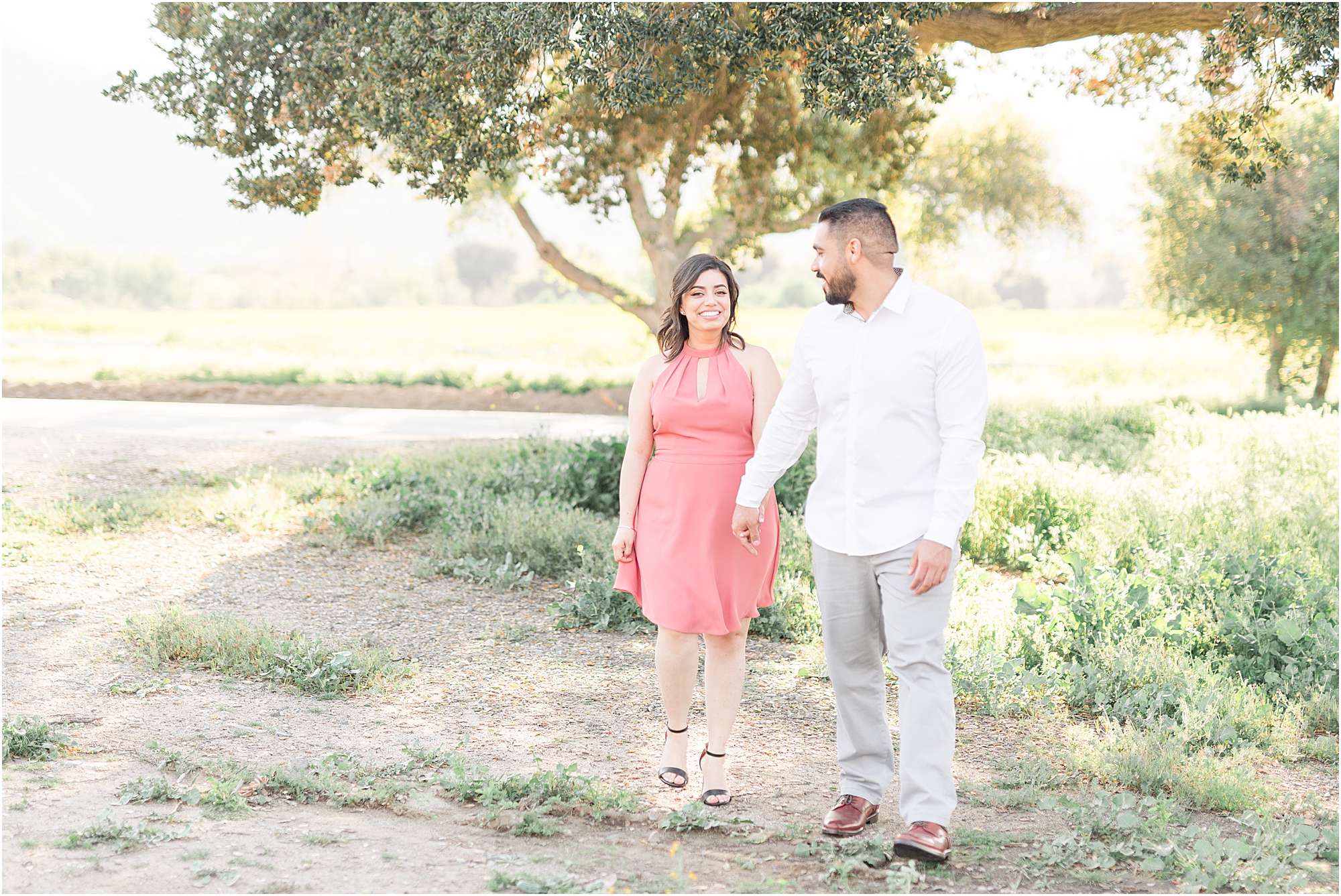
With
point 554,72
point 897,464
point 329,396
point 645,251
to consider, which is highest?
point 554,72

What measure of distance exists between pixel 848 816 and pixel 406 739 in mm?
1848

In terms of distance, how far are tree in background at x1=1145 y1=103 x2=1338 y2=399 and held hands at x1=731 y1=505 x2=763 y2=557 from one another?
17711 mm

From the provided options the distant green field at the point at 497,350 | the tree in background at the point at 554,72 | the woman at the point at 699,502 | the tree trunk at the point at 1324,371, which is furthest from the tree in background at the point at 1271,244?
the woman at the point at 699,502

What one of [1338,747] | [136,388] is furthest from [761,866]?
[136,388]

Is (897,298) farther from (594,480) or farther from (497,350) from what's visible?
(497,350)

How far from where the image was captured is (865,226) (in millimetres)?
3236

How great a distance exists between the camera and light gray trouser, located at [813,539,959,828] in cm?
317

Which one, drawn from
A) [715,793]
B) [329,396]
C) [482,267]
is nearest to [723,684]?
[715,793]

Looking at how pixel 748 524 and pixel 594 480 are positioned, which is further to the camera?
pixel 594 480

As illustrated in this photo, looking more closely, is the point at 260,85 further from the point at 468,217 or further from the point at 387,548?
the point at 468,217

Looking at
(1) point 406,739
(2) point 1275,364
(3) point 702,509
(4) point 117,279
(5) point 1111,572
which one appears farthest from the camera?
(4) point 117,279

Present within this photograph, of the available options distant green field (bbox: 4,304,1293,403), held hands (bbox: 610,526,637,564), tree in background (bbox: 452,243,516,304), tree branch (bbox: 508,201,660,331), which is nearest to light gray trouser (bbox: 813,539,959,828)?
held hands (bbox: 610,526,637,564)

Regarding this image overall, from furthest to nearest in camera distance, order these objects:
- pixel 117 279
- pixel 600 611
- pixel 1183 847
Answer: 1. pixel 117 279
2. pixel 600 611
3. pixel 1183 847

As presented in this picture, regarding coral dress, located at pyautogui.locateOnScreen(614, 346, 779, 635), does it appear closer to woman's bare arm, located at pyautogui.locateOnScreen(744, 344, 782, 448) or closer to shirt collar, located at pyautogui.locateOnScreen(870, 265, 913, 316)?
woman's bare arm, located at pyautogui.locateOnScreen(744, 344, 782, 448)
